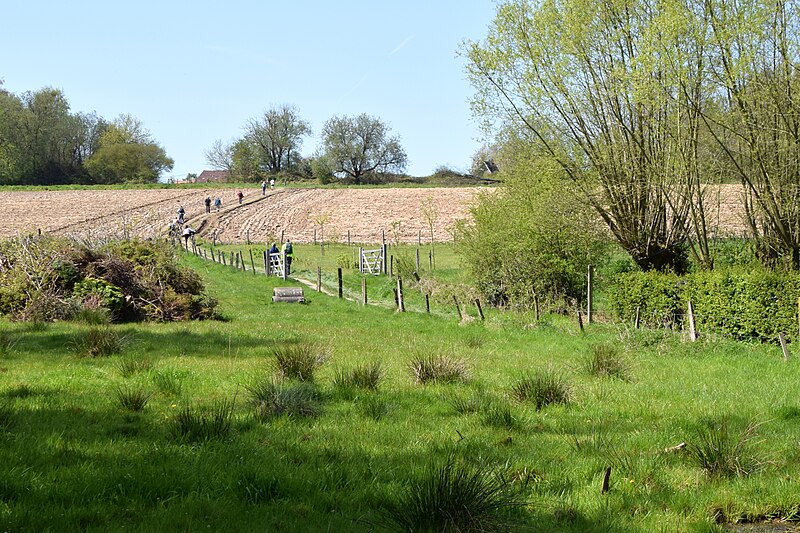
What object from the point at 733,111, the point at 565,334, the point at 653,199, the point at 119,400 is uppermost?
the point at 733,111

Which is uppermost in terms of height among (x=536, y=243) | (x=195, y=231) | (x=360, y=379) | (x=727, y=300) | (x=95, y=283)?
(x=195, y=231)

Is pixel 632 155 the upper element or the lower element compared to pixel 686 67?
lower

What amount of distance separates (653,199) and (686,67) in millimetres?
5910

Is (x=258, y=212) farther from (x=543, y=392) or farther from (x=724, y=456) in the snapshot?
(x=724, y=456)

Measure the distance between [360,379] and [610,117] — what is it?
714 inches

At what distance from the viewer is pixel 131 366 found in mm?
9992

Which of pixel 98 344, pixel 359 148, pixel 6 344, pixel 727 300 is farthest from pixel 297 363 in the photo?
pixel 359 148

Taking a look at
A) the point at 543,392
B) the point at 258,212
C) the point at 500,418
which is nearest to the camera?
the point at 500,418

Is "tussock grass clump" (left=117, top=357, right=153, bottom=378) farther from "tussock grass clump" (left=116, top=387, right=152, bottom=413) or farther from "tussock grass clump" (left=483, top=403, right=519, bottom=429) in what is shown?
"tussock grass clump" (left=483, top=403, right=519, bottom=429)

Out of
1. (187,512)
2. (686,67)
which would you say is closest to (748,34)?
(686,67)

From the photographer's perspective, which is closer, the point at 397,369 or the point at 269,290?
the point at 397,369

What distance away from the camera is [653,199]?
25344 millimetres

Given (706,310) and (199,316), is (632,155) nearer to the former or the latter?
(706,310)

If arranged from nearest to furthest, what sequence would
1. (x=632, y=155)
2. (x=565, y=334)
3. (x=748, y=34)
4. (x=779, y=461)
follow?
(x=779, y=461) < (x=565, y=334) < (x=748, y=34) < (x=632, y=155)
